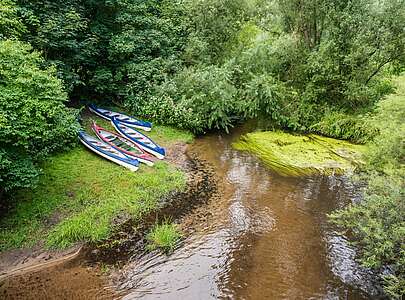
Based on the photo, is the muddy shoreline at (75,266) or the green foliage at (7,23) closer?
the muddy shoreline at (75,266)

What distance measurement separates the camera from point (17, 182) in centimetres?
749

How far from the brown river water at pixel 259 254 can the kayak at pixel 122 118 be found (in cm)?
468

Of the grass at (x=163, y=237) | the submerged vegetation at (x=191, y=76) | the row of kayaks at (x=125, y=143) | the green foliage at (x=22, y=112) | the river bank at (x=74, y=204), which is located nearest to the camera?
the green foliage at (x=22, y=112)

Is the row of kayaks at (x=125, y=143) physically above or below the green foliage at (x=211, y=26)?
below

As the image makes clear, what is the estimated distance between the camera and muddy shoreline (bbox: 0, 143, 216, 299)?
6.82 m

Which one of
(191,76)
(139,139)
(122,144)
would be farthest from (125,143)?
(191,76)

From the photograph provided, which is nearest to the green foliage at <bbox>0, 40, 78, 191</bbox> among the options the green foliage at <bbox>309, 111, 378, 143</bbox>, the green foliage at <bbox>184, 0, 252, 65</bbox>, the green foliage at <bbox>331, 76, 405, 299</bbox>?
the green foliage at <bbox>331, 76, 405, 299</bbox>

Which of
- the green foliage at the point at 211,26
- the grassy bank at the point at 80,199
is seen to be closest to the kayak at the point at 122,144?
the grassy bank at the point at 80,199

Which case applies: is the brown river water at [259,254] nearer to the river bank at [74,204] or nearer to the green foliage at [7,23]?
the river bank at [74,204]

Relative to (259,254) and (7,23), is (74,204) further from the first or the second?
(7,23)

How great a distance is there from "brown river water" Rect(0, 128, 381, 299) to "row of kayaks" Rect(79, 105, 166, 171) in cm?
267

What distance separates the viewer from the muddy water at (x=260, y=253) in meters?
7.12

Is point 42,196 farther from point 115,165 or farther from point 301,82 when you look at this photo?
point 301,82

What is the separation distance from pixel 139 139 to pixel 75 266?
21.1 feet
